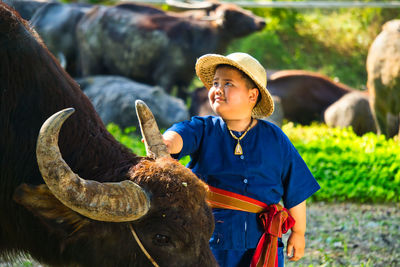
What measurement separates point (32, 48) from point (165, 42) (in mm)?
7394

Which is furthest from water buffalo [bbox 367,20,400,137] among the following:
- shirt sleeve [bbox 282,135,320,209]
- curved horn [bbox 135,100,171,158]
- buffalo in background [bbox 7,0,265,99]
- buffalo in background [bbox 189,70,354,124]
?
curved horn [bbox 135,100,171,158]

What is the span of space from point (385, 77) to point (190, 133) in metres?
6.26

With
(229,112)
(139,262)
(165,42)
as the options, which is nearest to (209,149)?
(229,112)

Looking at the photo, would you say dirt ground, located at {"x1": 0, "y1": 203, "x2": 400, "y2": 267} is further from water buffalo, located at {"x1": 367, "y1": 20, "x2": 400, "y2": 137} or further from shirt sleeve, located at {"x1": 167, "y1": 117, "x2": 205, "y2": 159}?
water buffalo, located at {"x1": 367, "y1": 20, "x2": 400, "y2": 137}

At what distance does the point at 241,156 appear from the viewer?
316 cm

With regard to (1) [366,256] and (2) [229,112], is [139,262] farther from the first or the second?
(1) [366,256]

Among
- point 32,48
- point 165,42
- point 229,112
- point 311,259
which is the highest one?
point 32,48

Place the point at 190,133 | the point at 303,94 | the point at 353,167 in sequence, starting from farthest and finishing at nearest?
1. the point at 303,94
2. the point at 353,167
3. the point at 190,133

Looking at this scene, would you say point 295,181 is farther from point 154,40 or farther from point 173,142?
point 154,40

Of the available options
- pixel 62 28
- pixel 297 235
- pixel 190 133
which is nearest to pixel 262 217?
pixel 297 235

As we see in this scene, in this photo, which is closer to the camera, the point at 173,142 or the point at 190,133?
the point at 173,142

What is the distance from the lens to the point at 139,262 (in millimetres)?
2559

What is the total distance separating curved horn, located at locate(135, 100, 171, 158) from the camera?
9.14ft

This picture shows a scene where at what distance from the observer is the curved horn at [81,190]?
230 cm
